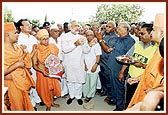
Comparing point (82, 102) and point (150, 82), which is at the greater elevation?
point (150, 82)

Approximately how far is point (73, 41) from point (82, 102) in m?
0.54

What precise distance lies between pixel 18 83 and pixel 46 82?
0.78 ft

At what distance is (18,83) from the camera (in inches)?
136

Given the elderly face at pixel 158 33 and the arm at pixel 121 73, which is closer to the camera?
the elderly face at pixel 158 33

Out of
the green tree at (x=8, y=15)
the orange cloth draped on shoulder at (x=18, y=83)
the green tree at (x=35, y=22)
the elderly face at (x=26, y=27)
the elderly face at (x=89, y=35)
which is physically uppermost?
the green tree at (x=8, y=15)

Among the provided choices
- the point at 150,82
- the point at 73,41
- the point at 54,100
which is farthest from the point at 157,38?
the point at 54,100

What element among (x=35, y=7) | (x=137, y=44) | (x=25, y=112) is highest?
(x=35, y=7)

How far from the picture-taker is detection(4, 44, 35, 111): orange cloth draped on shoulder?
3414 millimetres

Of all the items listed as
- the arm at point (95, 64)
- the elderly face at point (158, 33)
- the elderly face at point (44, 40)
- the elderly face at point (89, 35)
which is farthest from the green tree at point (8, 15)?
the elderly face at point (158, 33)

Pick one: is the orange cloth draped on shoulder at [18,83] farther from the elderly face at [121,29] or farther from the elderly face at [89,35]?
the elderly face at [121,29]

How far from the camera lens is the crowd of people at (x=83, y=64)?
3.39 meters

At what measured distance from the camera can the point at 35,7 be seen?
3398 mm

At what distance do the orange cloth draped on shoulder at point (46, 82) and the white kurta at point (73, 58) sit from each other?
0.10m

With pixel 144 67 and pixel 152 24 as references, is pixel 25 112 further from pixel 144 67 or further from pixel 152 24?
pixel 152 24
